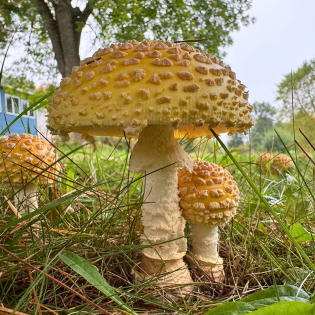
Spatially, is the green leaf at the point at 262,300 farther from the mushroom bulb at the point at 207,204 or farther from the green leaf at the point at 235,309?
the mushroom bulb at the point at 207,204

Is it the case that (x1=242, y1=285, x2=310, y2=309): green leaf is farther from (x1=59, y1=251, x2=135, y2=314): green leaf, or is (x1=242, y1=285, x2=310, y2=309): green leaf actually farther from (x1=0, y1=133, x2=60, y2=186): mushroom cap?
(x1=0, y1=133, x2=60, y2=186): mushroom cap

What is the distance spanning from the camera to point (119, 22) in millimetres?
8516

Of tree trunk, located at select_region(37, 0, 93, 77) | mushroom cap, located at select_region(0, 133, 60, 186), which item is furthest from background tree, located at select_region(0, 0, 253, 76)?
mushroom cap, located at select_region(0, 133, 60, 186)

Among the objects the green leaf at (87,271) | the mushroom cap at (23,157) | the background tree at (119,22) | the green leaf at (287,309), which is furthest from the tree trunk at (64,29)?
the green leaf at (287,309)

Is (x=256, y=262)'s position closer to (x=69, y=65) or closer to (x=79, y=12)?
(x=69, y=65)

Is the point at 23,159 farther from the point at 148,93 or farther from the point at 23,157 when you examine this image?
the point at 148,93

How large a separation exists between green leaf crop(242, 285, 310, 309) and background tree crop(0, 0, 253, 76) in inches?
323

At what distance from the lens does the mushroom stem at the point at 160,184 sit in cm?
157

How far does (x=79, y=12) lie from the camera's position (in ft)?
34.6

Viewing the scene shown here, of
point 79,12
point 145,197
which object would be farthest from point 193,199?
point 79,12

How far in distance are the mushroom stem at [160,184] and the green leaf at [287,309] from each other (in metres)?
0.65

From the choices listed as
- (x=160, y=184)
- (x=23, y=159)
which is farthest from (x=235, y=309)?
(x=23, y=159)

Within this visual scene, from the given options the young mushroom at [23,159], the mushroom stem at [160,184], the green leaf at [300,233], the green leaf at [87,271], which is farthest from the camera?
the young mushroom at [23,159]

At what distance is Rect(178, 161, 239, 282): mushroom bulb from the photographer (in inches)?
62.1
